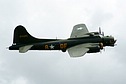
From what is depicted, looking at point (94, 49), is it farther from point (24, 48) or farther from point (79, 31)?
point (24, 48)

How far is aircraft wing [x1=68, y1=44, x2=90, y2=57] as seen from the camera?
59981 mm

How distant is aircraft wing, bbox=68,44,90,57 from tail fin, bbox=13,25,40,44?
25.8ft

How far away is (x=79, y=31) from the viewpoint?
6956 cm

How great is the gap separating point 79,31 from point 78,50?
830cm

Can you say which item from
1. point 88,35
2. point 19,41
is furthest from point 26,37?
point 88,35

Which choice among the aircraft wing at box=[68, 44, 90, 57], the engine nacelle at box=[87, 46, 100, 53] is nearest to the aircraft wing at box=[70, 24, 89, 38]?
the aircraft wing at box=[68, 44, 90, 57]

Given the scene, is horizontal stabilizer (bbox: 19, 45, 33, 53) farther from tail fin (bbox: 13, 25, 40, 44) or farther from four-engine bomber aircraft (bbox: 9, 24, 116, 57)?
tail fin (bbox: 13, 25, 40, 44)

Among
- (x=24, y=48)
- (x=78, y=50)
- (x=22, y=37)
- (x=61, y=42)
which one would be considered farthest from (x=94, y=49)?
(x=22, y=37)

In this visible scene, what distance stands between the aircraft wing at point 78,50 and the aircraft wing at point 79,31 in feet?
14.4

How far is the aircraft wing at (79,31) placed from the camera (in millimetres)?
68600

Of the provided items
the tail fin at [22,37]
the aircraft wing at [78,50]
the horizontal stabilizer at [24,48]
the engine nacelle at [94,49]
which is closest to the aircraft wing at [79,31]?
the aircraft wing at [78,50]

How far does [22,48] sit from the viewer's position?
212 feet

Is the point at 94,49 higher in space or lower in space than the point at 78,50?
higher

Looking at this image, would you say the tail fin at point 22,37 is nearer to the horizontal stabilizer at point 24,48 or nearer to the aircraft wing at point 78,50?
the horizontal stabilizer at point 24,48
